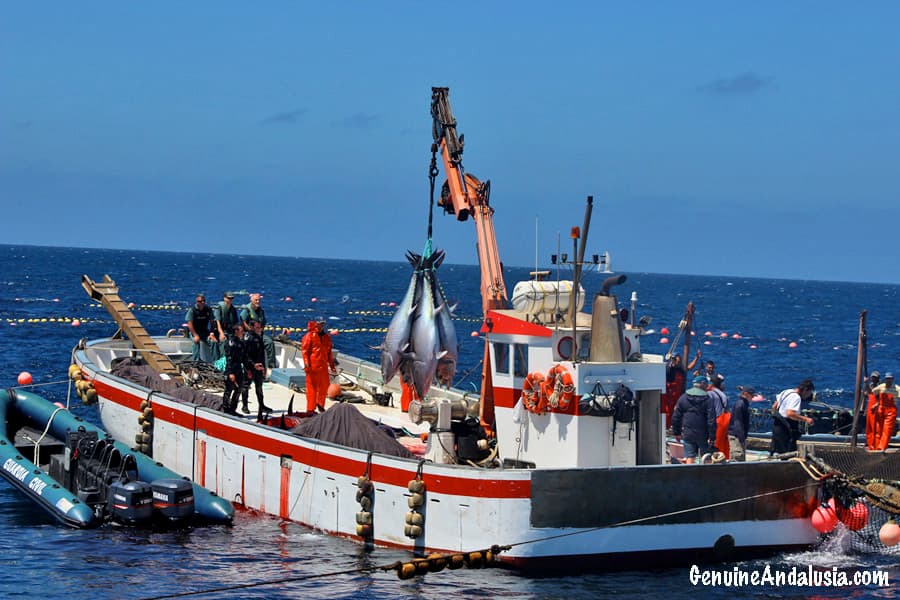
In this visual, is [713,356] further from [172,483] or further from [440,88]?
[172,483]

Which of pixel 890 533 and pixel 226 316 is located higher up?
pixel 226 316

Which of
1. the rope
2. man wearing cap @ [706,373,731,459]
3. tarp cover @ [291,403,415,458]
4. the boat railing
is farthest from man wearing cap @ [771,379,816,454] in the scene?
the boat railing

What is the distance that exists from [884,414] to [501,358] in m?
6.62

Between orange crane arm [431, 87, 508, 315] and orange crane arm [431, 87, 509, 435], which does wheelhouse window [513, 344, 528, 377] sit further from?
orange crane arm [431, 87, 508, 315]

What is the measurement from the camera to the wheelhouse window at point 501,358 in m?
18.8

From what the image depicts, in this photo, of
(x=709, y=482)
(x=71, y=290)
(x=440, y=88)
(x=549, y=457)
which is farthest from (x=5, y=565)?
(x=71, y=290)

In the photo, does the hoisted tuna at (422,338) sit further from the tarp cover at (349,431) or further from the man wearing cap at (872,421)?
the man wearing cap at (872,421)

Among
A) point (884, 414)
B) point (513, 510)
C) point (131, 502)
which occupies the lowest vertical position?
point (131, 502)

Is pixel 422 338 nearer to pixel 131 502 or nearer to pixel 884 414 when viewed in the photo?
pixel 131 502

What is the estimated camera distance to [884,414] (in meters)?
19.9

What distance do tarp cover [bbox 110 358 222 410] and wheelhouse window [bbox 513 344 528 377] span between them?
6956mm

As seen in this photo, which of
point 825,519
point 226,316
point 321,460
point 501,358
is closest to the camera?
point 825,519

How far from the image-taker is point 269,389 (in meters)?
27.7

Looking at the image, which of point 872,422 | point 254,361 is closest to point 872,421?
point 872,422
